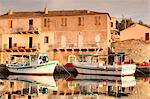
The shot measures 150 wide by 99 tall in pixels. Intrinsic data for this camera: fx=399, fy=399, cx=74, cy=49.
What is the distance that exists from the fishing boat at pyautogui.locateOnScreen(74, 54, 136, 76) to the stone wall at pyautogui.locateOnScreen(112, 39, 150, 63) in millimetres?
2327

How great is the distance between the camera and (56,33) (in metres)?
35.3

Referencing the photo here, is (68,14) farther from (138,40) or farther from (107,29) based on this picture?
(138,40)

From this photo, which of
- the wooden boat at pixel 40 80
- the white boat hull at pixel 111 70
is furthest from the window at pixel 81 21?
the wooden boat at pixel 40 80

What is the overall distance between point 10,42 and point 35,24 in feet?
9.17

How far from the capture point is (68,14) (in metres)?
35.2

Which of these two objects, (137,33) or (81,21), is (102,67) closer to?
(81,21)

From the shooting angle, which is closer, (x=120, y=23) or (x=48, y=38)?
(x=48, y=38)

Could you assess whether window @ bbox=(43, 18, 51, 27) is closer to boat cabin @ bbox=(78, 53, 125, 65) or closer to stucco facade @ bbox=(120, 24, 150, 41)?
boat cabin @ bbox=(78, 53, 125, 65)

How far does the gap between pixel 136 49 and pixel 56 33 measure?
7173mm

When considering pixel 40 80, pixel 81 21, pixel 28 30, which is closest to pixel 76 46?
pixel 81 21

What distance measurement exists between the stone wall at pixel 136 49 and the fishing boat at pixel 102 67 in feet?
7.63

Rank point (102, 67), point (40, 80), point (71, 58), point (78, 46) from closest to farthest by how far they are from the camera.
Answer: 1. point (40, 80)
2. point (102, 67)
3. point (78, 46)
4. point (71, 58)

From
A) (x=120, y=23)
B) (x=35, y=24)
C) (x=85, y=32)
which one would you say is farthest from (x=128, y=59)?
(x=120, y=23)

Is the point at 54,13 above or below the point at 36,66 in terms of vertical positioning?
above
